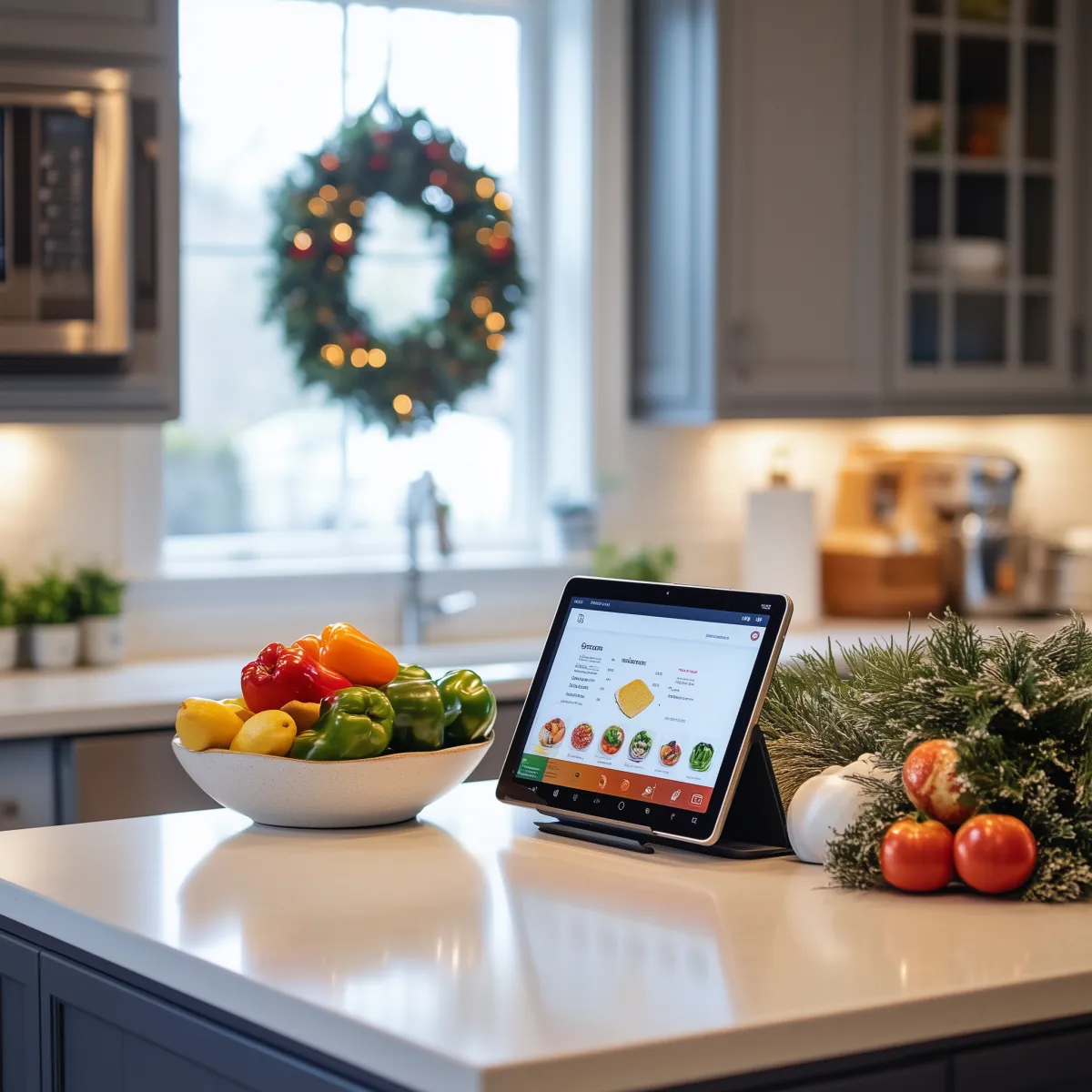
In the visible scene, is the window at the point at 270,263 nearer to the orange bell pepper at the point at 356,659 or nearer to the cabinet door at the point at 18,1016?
the orange bell pepper at the point at 356,659

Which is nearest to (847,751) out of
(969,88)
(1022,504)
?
(969,88)

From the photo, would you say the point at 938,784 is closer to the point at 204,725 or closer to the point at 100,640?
the point at 204,725

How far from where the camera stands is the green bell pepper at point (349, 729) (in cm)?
170

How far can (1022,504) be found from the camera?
482cm

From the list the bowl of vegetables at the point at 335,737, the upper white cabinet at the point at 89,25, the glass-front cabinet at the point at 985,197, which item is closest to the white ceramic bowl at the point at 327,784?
the bowl of vegetables at the point at 335,737

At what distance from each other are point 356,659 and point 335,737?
13 centimetres

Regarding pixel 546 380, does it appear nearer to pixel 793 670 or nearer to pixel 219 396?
pixel 219 396

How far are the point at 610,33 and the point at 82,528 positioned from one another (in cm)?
177

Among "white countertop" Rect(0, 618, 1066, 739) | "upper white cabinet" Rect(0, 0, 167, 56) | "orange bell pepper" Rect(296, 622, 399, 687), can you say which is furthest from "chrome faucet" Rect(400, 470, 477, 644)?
"orange bell pepper" Rect(296, 622, 399, 687)

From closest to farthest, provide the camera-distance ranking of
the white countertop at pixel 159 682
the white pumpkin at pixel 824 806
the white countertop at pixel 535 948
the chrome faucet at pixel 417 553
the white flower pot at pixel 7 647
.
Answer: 1. the white countertop at pixel 535 948
2. the white pumpkin at pixel 824 806
3. the white countertop at pixel 159 682
4. the white flower pot at pixel 7 647
5. the chrome faucet at pixel 417 553

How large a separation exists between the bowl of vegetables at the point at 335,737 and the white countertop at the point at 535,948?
0.13ft

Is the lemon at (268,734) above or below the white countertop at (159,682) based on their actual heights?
above

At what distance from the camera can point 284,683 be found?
1775mm

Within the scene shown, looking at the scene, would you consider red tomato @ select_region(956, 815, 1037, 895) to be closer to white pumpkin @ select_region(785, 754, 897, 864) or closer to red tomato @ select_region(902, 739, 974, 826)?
red tomato @ select_region(902, 739, 974, 826)
